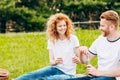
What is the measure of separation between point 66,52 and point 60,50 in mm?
83

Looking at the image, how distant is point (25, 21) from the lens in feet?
67.2

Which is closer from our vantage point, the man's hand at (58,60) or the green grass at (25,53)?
the man's hand at (58,60)

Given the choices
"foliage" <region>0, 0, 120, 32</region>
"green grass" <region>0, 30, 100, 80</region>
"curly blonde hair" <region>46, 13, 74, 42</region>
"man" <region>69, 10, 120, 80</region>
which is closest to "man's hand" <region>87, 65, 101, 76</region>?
"man" <region>69, 10, 120, 80</region>

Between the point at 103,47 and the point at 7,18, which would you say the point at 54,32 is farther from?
the point at 7,18

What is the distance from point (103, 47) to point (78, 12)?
54.7 feet

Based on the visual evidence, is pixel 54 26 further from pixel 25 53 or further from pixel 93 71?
pixel 25 53

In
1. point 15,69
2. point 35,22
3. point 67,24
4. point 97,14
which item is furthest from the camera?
point 97,14

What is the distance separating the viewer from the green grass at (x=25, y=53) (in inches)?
326

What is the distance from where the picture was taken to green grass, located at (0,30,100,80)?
828 centimetres

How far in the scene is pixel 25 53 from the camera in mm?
9602

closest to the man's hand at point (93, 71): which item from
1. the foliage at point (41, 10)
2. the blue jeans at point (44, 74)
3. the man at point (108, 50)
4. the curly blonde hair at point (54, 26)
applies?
the man at point (108, 50)

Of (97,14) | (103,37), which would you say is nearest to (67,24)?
(103,37)

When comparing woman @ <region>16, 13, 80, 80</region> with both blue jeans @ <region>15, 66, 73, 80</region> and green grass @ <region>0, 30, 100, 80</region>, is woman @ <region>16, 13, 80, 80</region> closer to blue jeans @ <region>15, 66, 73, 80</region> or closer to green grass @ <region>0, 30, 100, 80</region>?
blue jeans @ <region>15, 66, 73, 80</region>

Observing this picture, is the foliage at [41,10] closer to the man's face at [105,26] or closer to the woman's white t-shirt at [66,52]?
the woman's white t-shirt at [66,52]
